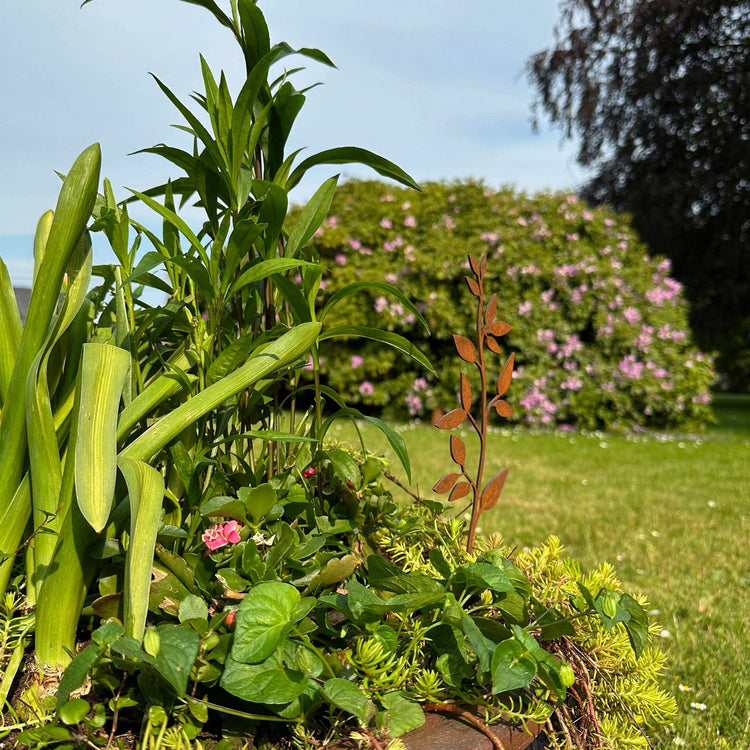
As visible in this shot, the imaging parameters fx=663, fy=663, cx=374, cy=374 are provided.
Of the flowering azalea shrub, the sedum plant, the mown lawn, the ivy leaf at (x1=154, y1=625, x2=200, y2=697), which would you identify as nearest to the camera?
the ivy leaf at (x1=154, y1=625, x2=200, y2=697)

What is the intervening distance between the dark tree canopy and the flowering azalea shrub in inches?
226

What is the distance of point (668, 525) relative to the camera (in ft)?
10.7

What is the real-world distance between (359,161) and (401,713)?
76 cm

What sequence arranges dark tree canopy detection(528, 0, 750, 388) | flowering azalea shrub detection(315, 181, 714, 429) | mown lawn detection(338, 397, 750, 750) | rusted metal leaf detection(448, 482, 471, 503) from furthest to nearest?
1. dark tree canopy detection(528, 0, 750, 388)
2. flowering azalea shrub detection(315, 181, 714, 429)
3. mown lawn detection(338, 397, 750, 750)
4. rusted metal leaf detection(448, 482, 471, 503)

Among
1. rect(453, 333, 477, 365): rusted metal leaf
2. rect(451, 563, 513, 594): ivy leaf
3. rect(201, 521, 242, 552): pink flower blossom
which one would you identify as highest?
rect(453, 333, 477, 365): rusted metal leaf

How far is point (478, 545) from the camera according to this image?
122 cm

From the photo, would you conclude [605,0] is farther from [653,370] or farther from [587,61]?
[653,370]

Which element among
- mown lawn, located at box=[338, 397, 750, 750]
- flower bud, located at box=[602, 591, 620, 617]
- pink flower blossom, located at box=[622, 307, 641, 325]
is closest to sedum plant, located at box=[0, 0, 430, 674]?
flower bud, located at box=[602, 591, 620, 617]

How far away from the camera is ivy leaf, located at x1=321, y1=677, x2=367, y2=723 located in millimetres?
670

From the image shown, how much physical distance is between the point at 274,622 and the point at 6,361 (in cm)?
60

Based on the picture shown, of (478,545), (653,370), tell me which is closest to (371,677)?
(478,545)

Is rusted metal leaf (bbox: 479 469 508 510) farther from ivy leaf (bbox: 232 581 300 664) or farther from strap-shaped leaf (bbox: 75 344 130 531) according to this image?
strap-shaped leaf (bbox: 75 344 130 531)

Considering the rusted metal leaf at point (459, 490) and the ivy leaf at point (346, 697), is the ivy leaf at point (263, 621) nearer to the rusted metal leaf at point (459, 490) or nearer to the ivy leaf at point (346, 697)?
the ivy leaf at point (346, 697)

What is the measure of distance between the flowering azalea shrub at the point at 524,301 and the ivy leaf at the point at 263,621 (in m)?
5.53
